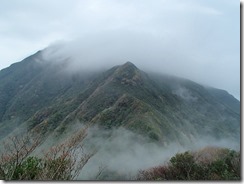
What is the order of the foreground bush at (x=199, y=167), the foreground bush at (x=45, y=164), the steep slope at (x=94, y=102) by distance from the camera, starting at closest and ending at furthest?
the foreground bush at (x=45, y=164) < the steep slope at (x=94, y=102) < the foreground bush at (x=199, y=167)

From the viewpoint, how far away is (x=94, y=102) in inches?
766

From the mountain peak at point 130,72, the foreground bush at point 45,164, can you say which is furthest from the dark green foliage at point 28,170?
the mountain peak at point 130,72

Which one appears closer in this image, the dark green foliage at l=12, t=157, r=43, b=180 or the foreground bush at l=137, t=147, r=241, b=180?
the dark green foliage at l=12, t=157, r=43, b=180

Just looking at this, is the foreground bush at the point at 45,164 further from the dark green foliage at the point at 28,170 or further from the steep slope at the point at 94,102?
the steep slope at the point at 94,102

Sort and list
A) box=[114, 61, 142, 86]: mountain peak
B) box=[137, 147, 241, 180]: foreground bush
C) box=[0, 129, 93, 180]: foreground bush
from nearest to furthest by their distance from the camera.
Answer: box=[0, 129, 93, 180]: foreground bush, box=[137, 147, 241, 180]: foreground bush, box=[114, 61, 142, 86]: mountain peak

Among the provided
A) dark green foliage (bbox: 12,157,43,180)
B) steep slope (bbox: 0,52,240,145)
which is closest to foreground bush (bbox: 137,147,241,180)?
steep slope (bbox: 0,52,240,145)

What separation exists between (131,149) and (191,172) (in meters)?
23.2

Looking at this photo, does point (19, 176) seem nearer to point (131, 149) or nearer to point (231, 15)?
point (231, 15)

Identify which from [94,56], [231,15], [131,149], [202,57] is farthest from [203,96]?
[131,149]

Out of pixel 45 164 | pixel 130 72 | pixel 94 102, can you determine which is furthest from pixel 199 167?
pixel 94 102

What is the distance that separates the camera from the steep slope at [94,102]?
5.88 metres

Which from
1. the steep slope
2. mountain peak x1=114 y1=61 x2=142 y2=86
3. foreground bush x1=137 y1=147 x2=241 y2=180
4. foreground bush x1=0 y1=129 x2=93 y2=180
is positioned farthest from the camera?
mountain peak x1=114 y1=61 x2=142 y2=86

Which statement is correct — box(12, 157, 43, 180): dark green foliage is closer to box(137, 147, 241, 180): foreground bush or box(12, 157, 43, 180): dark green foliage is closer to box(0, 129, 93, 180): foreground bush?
box(0, 129, 93, 180): foreground bush

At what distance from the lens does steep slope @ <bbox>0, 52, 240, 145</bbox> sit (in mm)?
5879
